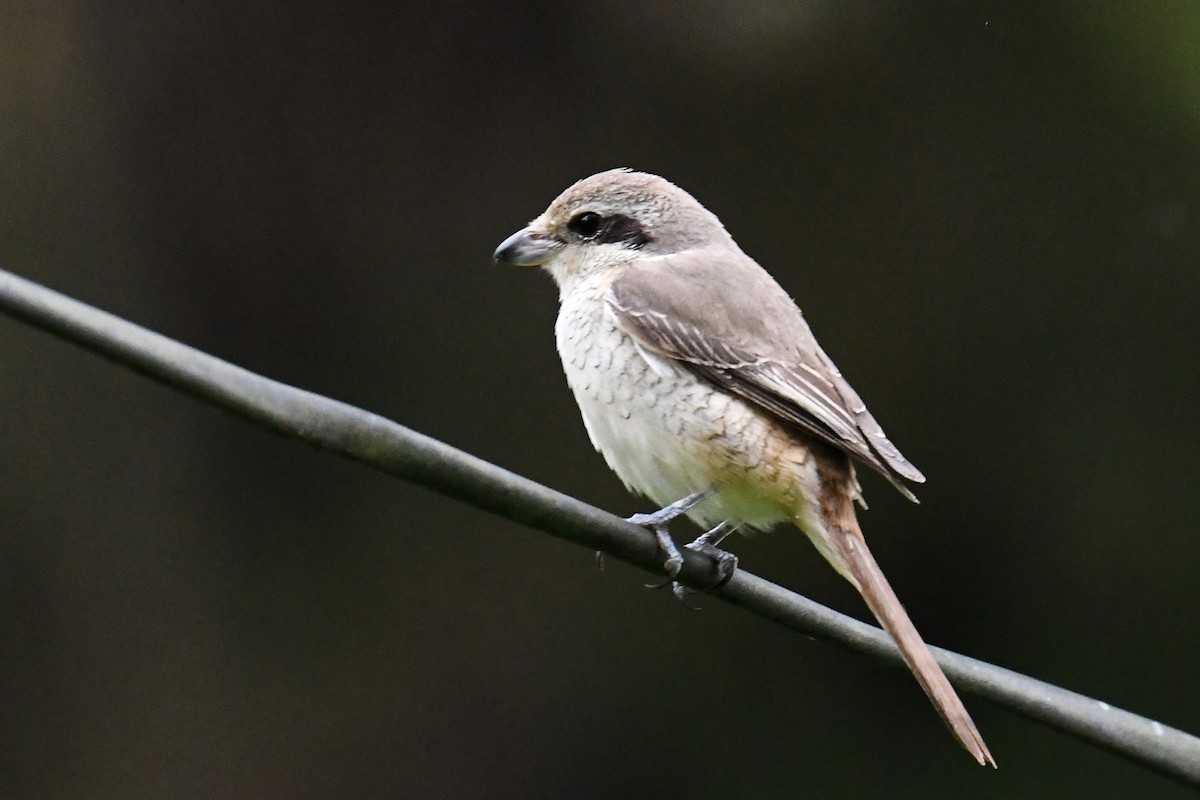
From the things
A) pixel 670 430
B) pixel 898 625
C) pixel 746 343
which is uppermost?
pixel 746 343

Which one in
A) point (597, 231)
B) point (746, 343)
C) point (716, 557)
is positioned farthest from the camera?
point (597, 231)

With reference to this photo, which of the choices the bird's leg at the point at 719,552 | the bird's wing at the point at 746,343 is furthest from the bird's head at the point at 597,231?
the bird's leg at the point at 719,552

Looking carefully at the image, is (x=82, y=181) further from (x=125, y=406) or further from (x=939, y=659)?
(x=939, y=659)

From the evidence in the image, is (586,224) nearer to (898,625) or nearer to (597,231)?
(597,231)

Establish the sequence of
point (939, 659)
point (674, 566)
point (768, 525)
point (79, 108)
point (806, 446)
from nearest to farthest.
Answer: point (939, 659), point (674, 566), point (806, 446), point (768, 525), point (79, 108)

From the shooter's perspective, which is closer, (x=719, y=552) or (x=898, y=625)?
(x=898, y=625)

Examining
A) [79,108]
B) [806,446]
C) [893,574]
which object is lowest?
[893,574]

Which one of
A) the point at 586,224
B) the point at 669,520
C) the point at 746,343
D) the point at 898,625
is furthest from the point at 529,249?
the point at 898,625

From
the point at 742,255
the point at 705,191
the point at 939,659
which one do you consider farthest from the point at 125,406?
the point at 939,659
